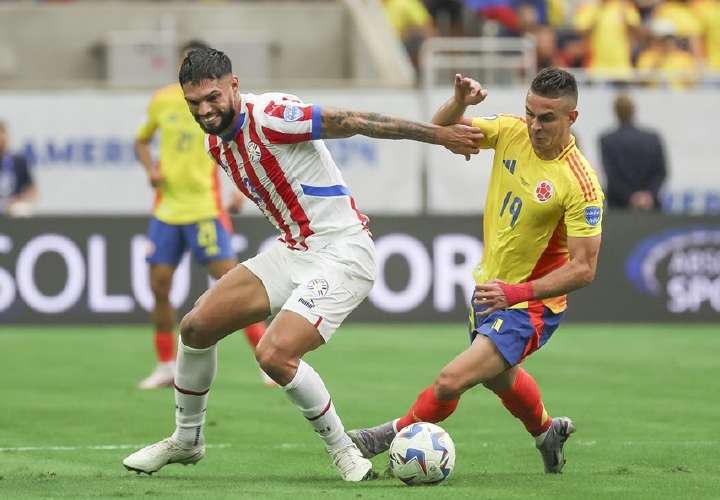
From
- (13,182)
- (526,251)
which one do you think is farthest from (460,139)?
(13,182)

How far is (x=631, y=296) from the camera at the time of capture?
672 inches

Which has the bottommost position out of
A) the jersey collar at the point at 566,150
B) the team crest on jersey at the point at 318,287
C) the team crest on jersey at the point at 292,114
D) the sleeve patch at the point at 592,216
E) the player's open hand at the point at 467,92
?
the team crest on jersey at the point at 318,287

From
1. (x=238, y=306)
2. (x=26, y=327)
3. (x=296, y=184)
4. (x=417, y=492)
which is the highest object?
(x=296, y=184)

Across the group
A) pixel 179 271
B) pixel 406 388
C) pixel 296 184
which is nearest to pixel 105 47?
pixel 179 271

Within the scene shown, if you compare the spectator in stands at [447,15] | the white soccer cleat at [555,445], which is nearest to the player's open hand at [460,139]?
the white soccer cleat at [555,445]

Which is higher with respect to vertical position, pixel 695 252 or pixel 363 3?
pixel 363 3

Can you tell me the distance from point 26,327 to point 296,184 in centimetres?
926

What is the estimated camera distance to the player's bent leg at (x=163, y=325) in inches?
474

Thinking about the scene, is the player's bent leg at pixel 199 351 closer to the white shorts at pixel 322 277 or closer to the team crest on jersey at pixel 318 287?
the white shorts at pixel 322 277

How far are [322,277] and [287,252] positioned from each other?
0.31 m

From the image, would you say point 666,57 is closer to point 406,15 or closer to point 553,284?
point 406,15

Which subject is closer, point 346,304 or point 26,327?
point 346,304

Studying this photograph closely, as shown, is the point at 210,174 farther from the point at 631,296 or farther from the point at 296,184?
the point at 631,296

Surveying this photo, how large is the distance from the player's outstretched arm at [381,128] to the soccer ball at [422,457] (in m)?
1.37
